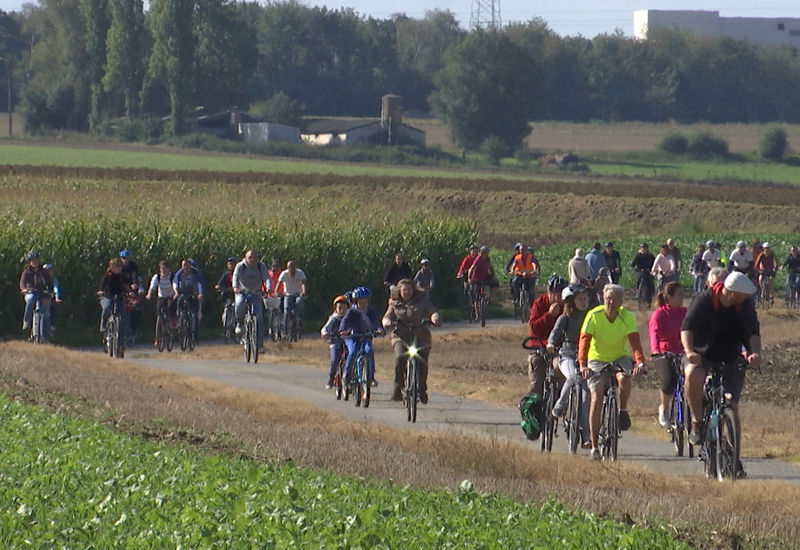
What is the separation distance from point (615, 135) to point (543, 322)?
11867 centimetres

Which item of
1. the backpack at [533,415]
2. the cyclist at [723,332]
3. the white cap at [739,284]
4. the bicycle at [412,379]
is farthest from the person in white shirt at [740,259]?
the white cap at [739,284]

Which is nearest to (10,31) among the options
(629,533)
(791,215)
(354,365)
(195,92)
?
(195,92)

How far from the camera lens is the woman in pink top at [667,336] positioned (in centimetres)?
1455

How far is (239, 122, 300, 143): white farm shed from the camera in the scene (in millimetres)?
117625

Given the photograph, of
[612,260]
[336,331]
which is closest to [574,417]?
[336,331]

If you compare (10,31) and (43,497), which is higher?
(10,31)

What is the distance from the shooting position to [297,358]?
25.3 metres

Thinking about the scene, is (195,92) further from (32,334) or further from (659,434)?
(659,434)

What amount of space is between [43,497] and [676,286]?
8.18m

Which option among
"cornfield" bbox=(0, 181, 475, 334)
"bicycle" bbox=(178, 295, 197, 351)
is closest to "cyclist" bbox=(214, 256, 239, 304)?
"bicycle" bbox=(178, 295, 197, 351)

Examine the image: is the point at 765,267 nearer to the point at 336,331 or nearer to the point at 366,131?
the point at 336,331

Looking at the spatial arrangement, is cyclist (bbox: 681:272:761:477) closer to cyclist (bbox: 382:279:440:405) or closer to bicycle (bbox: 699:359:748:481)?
bicycle (bbox: 699:359:748:481)

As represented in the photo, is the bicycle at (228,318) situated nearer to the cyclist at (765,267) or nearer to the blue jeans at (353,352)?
the blue jeans at (353,352)

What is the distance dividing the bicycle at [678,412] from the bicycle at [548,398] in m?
1.16
